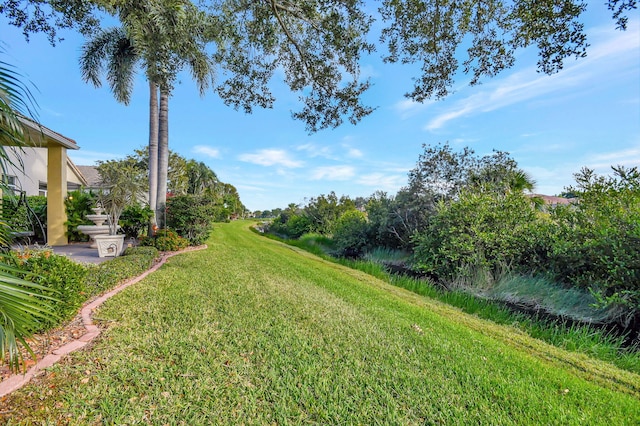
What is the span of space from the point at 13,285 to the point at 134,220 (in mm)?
10661

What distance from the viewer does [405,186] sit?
39.3ft

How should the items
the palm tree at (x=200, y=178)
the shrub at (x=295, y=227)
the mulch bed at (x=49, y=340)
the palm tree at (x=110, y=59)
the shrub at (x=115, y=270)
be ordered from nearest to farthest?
the mulch bed at (x=49, y=340) → the shrub at (x=115, y=270) → the palm tree at (x=110, y=59) → the shrub at (x=295, y=227) → the palm tree at (x=200, y=178)

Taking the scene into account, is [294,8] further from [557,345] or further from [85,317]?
[557,345]

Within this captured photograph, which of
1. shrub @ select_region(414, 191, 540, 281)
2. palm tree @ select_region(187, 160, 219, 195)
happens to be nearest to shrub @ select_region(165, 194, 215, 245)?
shrub @ select_region(414, 191, 540, 281)

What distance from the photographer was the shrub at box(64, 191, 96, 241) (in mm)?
9094

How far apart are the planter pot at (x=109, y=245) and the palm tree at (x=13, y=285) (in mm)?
5853

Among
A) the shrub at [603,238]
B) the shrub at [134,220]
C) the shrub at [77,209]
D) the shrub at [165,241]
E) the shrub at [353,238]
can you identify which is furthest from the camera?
the shrub at [353,238]

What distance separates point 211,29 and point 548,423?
7.10 meters

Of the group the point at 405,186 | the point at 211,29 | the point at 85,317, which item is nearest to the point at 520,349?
the point at 85,317

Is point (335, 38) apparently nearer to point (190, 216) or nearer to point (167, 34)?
point (167, 34)

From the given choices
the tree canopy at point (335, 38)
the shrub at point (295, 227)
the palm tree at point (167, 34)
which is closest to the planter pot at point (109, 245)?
the palm tree at point (167, 34)

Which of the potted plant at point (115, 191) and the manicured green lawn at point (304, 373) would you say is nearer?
the manicured green lawn at point (304, 373)

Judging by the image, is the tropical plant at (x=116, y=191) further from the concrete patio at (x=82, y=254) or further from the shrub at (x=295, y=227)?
the shrub at (x=295, y=227)

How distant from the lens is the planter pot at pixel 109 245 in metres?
7.01
